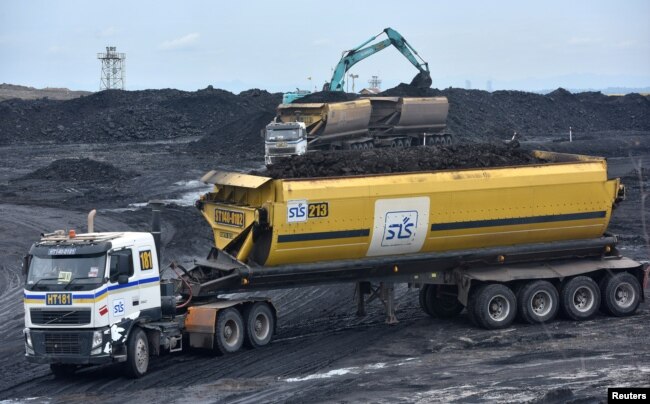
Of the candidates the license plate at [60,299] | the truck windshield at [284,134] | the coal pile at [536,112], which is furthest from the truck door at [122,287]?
the coal pile at [536,112]

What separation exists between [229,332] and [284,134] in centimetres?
3081

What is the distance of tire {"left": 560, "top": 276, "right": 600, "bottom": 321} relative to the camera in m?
21.6

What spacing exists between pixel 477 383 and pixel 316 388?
2721 mm

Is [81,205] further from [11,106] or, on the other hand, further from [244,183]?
[11,106]

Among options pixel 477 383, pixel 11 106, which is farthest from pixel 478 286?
pixel 11 106

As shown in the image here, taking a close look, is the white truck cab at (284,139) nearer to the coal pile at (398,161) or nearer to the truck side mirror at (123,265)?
the coal pile at (398,161)

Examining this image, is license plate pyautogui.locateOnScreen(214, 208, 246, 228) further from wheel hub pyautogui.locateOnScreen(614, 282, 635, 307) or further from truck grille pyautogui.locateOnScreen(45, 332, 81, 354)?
wheel hub pyautogui.locateOnScreen(614, 282, 635, 307)

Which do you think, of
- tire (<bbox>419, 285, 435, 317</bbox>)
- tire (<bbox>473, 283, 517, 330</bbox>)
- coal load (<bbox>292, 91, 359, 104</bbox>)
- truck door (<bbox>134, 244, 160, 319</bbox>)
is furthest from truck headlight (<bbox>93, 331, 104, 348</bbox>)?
coal load (<bbox>292, 91, 359, 104</bbox>)

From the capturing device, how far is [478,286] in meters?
21.1

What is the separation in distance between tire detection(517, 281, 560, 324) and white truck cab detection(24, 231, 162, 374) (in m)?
8.81

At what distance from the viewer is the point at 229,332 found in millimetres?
18891

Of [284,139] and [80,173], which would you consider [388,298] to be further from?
[80,173]

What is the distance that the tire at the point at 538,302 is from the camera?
21250mm

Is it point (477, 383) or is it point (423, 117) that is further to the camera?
point (423, 117)
